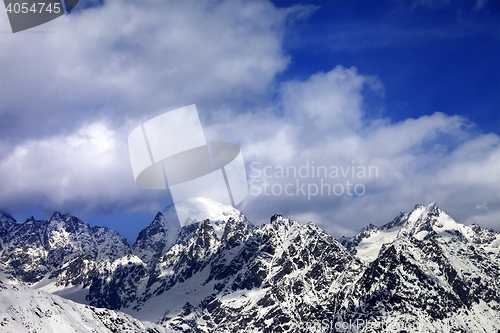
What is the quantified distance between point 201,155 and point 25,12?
2642 centimetres

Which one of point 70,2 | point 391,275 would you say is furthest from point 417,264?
point 70,2

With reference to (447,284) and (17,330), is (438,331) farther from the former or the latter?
(17,330)

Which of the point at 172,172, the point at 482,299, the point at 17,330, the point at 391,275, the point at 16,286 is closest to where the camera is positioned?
the point at 172,172

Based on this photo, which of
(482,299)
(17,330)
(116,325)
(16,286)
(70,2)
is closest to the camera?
(70,2)

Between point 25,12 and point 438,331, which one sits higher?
point 25,12

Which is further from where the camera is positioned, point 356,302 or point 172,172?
point 356,302

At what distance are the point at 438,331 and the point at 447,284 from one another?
98.6 ft

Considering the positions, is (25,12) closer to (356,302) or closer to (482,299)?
(356,302)

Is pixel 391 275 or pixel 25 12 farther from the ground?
pixel 25 12

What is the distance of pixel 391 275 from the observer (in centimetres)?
17638

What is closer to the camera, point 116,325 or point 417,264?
point 116,325

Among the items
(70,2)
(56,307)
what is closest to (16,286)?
(56,307)

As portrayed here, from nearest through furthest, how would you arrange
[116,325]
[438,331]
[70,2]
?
[70,2]
[116,325]
[438,331]

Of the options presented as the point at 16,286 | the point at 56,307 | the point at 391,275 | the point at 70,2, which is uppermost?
the point at 70,2
